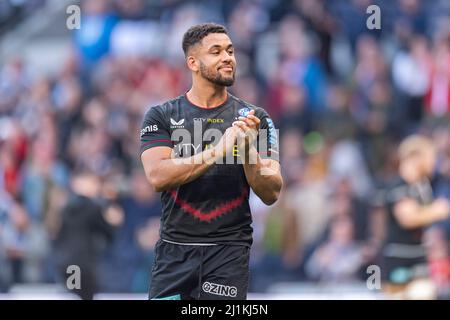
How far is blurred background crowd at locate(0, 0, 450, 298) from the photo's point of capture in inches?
560

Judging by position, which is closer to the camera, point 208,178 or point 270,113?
point 208,178

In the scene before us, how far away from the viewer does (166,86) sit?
15.9 m

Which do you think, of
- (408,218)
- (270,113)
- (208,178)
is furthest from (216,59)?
(270,113)

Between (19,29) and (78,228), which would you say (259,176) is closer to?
(78,228)

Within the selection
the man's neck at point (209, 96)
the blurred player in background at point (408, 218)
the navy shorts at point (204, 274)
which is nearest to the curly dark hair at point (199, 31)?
the man's neck at point (209, 96)

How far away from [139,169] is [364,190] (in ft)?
9.45

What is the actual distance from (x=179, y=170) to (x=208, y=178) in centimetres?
22

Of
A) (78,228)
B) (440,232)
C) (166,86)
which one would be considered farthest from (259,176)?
(166,86)

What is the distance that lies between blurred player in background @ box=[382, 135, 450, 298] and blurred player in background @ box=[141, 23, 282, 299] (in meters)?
4.62

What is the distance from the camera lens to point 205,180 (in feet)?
24.0

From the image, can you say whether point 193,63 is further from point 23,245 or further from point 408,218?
point 23,245

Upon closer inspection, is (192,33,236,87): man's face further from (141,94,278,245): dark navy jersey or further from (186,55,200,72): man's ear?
(141,94,278,245): dark navy jersey

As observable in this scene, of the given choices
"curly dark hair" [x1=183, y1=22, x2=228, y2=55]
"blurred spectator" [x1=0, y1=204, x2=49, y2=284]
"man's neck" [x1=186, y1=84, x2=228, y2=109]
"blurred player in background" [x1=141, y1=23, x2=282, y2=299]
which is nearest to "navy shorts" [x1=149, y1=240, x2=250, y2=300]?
"blurred player in background" [x1=141, y1=23, x2=282, y2=299]

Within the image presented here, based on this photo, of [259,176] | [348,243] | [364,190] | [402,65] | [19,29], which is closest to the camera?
[259,176]
